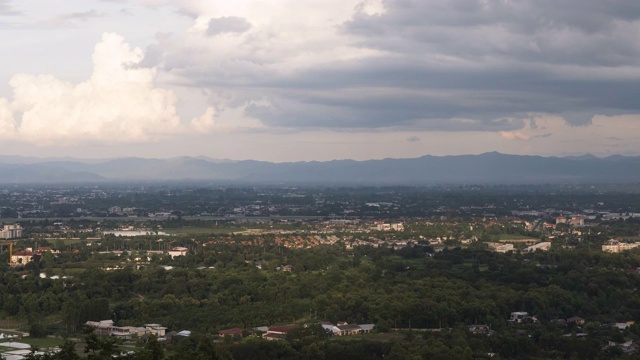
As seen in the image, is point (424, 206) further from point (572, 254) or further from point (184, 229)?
point (572, 254)

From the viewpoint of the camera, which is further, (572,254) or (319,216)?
(319,216)

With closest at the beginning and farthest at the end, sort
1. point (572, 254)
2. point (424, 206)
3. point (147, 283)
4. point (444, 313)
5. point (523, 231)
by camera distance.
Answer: point (444, 313) < point (147, 283) < point (572, 254) < point (523, 231) < point (424, 206)

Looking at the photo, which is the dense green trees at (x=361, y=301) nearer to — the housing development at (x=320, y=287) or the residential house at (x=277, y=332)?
the housing development at (x=320, y=287)

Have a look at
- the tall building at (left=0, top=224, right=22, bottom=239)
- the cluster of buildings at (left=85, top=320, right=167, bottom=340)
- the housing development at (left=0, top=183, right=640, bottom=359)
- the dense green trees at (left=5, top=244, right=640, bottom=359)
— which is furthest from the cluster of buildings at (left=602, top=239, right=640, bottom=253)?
the tall building at (left=0, top=224, right=22, bottom=239)

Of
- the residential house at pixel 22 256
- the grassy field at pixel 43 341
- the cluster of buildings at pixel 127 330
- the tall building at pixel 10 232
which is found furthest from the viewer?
the tall building at pixel 10 232

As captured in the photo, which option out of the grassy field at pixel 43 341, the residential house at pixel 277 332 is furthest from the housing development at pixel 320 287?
the grassy field at pixel 43 341

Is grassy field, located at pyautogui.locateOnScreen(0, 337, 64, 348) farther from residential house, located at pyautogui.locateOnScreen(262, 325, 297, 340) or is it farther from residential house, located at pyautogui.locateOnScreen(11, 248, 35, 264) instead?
residential house, located at pyautogui.locateOnScreen(11, 248, 35, 264)

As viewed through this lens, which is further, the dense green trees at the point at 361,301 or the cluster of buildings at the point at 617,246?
the cluster of buildings at the point at 617,246

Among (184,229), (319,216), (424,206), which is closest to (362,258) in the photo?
(184,229)

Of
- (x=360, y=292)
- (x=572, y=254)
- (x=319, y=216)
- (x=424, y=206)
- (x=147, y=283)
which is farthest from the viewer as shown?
(x=424, y=206)

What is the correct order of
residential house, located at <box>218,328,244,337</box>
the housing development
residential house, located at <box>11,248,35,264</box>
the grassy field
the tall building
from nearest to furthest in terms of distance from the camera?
the grassy field < the housing development < residential house, located at <box>218,328,244,337</box> < residential house, located at <box>11,248,35,264</box> < the tall building
